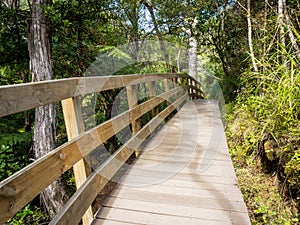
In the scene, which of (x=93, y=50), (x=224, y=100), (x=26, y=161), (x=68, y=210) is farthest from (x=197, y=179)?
(x=224, y=100)

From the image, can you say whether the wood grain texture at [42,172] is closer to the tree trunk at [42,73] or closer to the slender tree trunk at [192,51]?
the tree trunk at [42,73]

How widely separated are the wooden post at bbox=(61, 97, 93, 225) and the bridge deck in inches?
13.1

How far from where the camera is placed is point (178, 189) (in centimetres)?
214

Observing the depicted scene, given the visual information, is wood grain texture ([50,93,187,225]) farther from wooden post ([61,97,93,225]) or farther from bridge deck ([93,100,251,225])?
bridge deck ([93,100,251,225])

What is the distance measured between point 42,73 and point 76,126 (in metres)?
2.45

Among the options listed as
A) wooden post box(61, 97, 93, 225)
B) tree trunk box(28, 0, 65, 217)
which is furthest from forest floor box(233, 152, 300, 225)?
tree trunk box(28, 0, 65, 217)

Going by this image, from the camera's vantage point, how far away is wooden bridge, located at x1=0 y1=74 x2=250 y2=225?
41.9 inches

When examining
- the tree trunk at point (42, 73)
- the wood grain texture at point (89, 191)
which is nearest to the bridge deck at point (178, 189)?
the wood grain texture at point (89, 191)

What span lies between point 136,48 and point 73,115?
244 inches

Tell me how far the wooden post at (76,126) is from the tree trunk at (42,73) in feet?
7.21

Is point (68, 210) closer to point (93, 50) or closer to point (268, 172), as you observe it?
point (268, 172)

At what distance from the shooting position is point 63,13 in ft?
13.0

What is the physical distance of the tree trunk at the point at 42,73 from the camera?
141 inches

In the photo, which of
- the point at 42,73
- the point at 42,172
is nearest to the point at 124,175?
the point at 42,172
